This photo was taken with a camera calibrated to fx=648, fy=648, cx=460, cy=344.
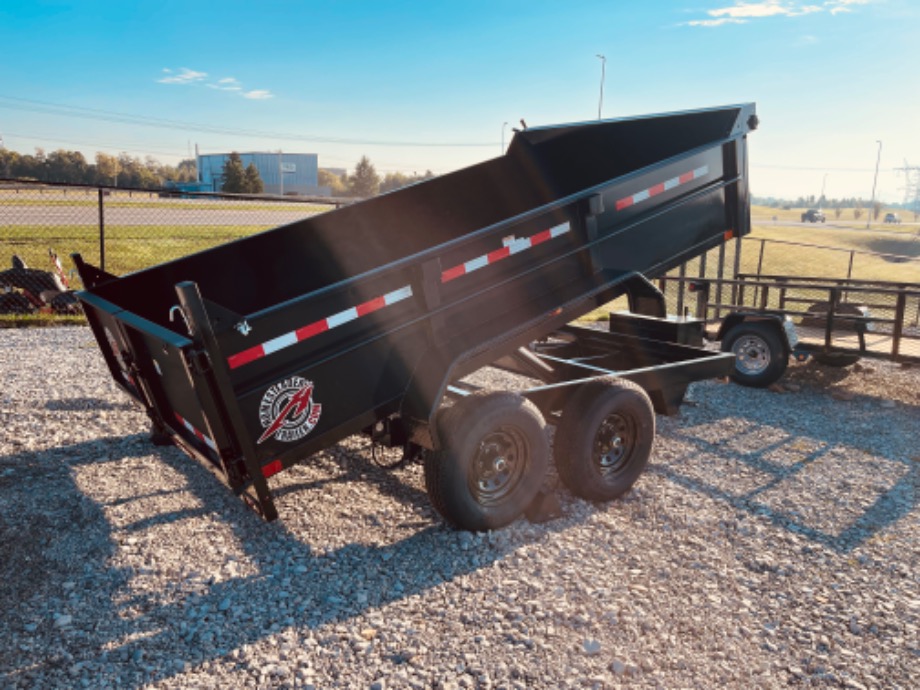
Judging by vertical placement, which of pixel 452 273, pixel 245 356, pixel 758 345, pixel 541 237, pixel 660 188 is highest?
pixel 660 188

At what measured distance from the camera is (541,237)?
4055mm

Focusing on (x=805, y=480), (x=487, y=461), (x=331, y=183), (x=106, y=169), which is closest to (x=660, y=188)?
(x=487, y=461)

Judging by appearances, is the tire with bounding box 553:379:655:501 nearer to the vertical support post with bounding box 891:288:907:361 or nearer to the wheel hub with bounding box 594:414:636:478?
the wheel hub with bounding box 594:414:636:478

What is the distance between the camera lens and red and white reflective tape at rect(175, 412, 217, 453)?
3312 millimetres

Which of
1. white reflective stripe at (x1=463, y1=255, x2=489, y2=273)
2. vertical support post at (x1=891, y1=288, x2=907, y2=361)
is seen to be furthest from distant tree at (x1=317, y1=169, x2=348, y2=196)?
white reflective stripe at (x1=463, y1=255, x2=489, y2=273)

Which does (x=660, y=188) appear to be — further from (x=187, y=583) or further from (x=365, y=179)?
(x=365, y=179)

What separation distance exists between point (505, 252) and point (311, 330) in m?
1.32

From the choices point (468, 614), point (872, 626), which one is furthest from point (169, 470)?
point (872, 626)

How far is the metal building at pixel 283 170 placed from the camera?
85.8 metres

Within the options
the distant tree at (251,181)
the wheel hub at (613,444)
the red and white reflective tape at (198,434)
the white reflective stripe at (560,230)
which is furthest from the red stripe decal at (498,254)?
the distant tree at (251,181)

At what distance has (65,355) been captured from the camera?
25.3 ft

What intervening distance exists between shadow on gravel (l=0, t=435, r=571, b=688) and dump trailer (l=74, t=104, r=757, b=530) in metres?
0.45

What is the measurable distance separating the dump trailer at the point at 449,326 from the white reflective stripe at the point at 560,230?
0.02 m

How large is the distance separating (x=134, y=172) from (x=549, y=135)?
283 ft
